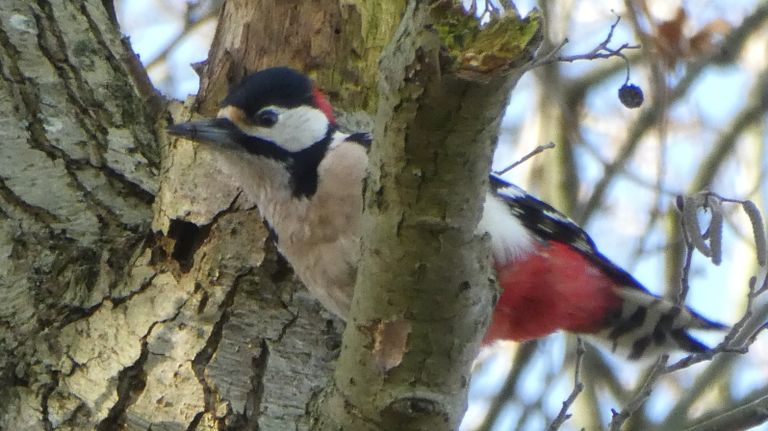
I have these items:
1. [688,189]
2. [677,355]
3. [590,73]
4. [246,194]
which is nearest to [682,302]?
[677,355]

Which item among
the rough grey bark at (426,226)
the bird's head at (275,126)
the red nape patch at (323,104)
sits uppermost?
the red nape patch at (323,104)

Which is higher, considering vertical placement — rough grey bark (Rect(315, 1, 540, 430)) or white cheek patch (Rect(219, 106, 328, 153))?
white cheek patch (Rect(219, 106, 328, 153))

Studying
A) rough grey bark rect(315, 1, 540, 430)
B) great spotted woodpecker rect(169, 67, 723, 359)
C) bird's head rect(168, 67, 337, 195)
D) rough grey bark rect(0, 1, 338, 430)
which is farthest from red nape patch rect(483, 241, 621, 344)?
rough grey bark rect(315, 1, 540, 430)

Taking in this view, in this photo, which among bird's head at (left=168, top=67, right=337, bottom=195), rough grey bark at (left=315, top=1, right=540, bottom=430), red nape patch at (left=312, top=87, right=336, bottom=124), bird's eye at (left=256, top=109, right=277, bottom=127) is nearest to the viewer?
rough grey bark at (left=315, top=1, right=540, bottom=430)

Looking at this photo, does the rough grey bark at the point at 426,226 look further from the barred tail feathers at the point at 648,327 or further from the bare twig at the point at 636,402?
the barred tail feathers at the point at 648,327

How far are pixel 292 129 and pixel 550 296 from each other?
0.88m

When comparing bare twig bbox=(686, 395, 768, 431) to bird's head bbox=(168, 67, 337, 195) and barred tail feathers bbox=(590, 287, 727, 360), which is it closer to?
barred tail feathers bbox=(590, 287, 727, 360)

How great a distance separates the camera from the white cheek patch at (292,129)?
314cm

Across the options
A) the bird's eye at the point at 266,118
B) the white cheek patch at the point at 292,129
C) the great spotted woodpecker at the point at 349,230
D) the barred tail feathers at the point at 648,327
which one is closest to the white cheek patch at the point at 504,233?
the great spotted woodpecker at the point at 349,230

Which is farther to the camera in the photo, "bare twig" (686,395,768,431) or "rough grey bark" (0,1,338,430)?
"rough grey bark" (0,1,338,430)

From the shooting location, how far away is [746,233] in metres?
5.41

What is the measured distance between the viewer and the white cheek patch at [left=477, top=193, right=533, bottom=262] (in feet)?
9.91

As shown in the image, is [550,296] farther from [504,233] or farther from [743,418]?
[743,418]

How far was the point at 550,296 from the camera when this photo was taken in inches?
128
